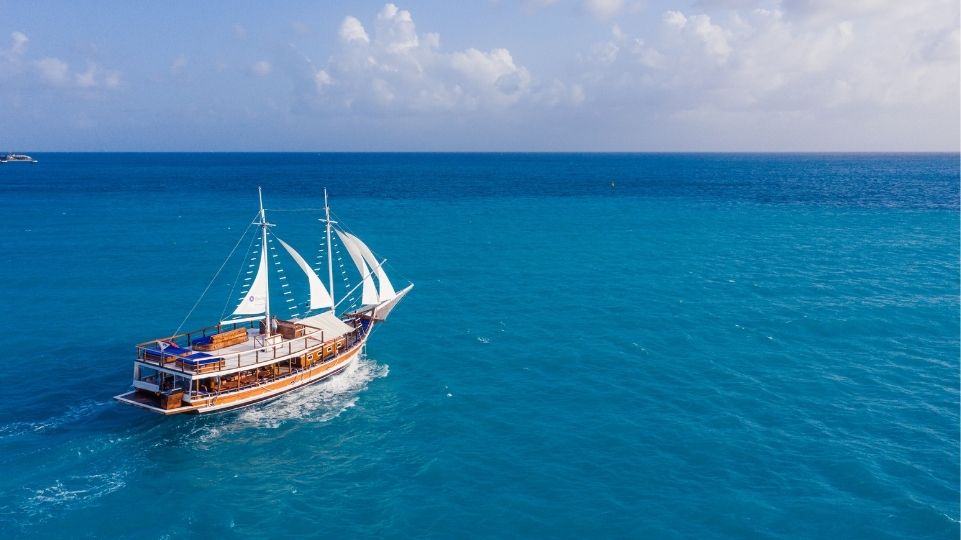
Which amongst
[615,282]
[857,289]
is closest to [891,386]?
[857,289]

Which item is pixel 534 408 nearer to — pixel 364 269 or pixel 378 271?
pixel 378 271

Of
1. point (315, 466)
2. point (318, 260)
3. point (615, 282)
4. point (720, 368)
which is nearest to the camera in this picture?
point (315, 466)

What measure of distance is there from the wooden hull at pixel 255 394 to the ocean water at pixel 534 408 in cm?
88

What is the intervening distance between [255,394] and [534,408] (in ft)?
61.9

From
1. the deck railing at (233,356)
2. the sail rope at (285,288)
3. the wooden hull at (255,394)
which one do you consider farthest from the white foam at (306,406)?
the sail rope at (285,288)

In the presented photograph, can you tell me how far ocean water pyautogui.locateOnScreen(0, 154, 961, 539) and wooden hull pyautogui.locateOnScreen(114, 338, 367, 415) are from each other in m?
0.88

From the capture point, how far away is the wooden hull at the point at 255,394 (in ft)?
130

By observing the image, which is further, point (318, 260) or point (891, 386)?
point (318, 260)

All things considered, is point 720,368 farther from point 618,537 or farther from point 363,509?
point 363,509

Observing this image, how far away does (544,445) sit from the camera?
38.2 metres

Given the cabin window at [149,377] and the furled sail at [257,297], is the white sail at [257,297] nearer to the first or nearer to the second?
the furled sail at [257,297]

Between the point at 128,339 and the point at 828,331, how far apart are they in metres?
61.0

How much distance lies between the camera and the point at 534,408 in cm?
4288

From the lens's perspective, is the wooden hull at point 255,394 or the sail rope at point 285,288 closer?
the wooden hull at point 255,394
